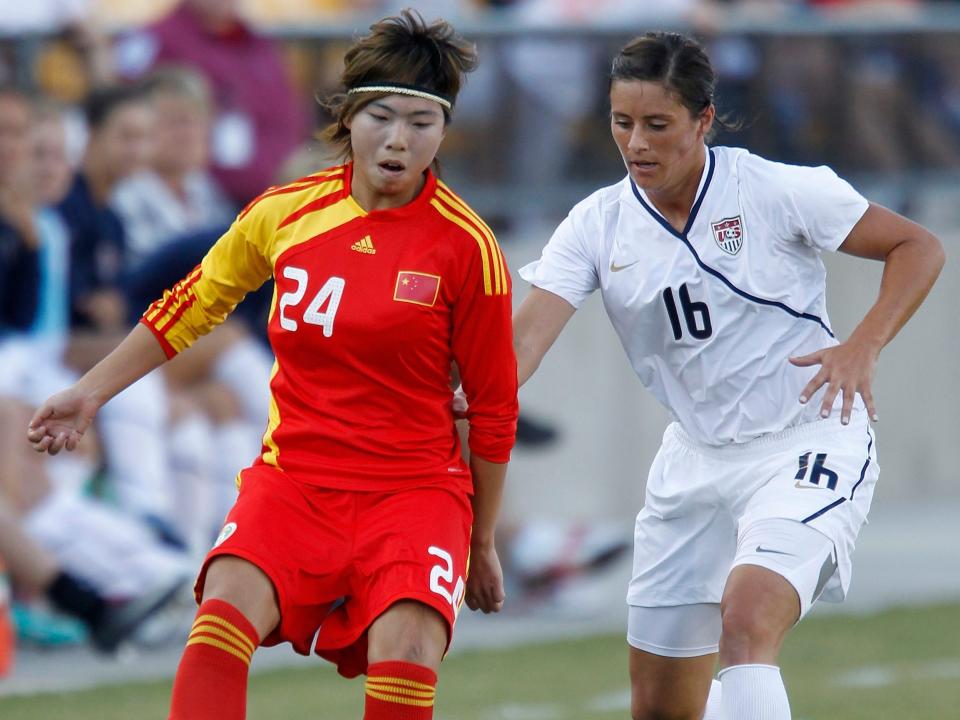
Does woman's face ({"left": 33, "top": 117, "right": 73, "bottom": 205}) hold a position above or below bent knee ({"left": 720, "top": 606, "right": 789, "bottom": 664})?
above

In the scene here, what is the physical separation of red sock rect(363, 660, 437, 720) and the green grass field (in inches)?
107

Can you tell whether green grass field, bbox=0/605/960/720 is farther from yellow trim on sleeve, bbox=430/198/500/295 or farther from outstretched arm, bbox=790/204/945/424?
yellow trim on sleeve, bbox=430/198/500/295

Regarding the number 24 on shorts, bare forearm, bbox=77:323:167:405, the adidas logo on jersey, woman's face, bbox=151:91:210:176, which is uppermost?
woman's face, bbox=151:91:210:176

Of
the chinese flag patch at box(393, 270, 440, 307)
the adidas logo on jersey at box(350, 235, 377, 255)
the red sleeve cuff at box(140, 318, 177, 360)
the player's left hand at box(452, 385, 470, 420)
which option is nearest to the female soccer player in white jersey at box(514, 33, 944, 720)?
the player's left hand at box(452, 385, 470, 420)

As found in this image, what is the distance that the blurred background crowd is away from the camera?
889cm

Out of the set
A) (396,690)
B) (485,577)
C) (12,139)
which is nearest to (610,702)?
(485,577)

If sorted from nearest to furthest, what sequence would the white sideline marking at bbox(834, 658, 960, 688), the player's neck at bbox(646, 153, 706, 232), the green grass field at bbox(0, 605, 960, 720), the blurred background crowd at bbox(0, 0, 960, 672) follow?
the player's neck at bbox(646, 153, 706, 232) < the green grass field at bbox(0, 605, 960, 720) < the white sideline marking at bbox(834, 658, 960, 688) < the blurred background crowd at bbox(0, 0, 960, 672)

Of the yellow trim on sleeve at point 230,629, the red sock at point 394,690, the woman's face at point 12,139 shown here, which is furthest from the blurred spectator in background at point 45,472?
the red sock at point 394,690

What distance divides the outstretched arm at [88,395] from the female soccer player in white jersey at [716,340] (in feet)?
3.67

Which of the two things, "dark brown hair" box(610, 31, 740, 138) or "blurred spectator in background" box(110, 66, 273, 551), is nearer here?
"dark brown hair" box(610, 31, 740, 138)

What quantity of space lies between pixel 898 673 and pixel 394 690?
4359mm

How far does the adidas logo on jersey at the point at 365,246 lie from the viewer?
506 centimetres

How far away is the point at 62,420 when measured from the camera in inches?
203

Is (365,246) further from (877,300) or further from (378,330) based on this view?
(877,300)
